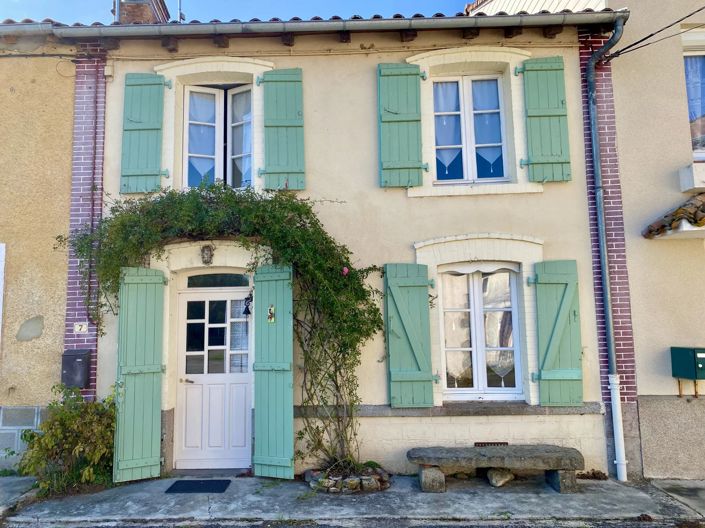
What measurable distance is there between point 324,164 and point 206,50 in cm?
209

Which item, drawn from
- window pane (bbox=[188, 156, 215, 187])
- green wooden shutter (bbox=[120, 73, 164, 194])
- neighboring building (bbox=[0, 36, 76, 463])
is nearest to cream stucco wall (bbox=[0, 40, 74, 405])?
neighboring building (bbox=[0, 36, 76, 463])

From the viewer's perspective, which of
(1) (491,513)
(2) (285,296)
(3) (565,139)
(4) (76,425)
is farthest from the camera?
(3) (565,139)

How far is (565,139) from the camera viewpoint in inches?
226

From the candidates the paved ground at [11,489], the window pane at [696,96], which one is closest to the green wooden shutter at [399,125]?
the window pane at [696,96]

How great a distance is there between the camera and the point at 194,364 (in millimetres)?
5855

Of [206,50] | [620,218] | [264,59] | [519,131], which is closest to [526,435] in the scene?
[620,218]

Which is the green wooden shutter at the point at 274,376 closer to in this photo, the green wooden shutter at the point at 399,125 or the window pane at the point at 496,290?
the green wooden shutter at the point at 399,125

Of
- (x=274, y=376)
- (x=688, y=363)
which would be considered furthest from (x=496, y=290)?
(x=274, y=376)

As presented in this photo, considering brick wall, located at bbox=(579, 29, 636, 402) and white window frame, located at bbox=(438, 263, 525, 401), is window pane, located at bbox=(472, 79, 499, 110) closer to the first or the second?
brick wall, located at bbox=(579, 29, 636, 402)

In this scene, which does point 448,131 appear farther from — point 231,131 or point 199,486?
point 199,486

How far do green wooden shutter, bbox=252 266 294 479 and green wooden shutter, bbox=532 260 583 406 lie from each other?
2816mm

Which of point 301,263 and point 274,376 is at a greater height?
point 301,263

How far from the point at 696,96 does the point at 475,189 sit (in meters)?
3.06

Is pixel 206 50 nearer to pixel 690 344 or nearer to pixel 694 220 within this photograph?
pixel 694 220
